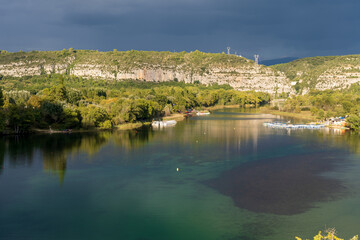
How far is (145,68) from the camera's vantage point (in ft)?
569

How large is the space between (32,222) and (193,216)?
401 inches

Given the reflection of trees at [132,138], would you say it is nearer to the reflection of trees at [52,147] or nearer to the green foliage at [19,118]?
the reflection of trees at [52,147]

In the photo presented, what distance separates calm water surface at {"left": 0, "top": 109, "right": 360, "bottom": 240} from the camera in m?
21.4

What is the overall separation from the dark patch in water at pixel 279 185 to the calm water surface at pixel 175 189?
85mm

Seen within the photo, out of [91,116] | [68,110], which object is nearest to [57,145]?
[68,110]

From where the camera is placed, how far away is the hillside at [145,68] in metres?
163

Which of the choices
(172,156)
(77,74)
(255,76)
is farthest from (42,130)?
(255,76)

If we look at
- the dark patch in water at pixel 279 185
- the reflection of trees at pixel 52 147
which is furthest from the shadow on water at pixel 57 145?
the dark patch in water at pixel 279 185

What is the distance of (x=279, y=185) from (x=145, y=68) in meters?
150

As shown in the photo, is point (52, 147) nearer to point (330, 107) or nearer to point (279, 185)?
point (279, 185)

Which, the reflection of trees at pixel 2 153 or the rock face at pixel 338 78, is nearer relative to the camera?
the reflection of trees at pixel 2 153

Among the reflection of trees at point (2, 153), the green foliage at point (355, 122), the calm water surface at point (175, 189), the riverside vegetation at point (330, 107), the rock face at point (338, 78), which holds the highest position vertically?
the rock face at point (338, 78)

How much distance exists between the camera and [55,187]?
2847 cm

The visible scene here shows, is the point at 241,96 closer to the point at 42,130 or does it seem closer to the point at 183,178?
the point at 42,130
